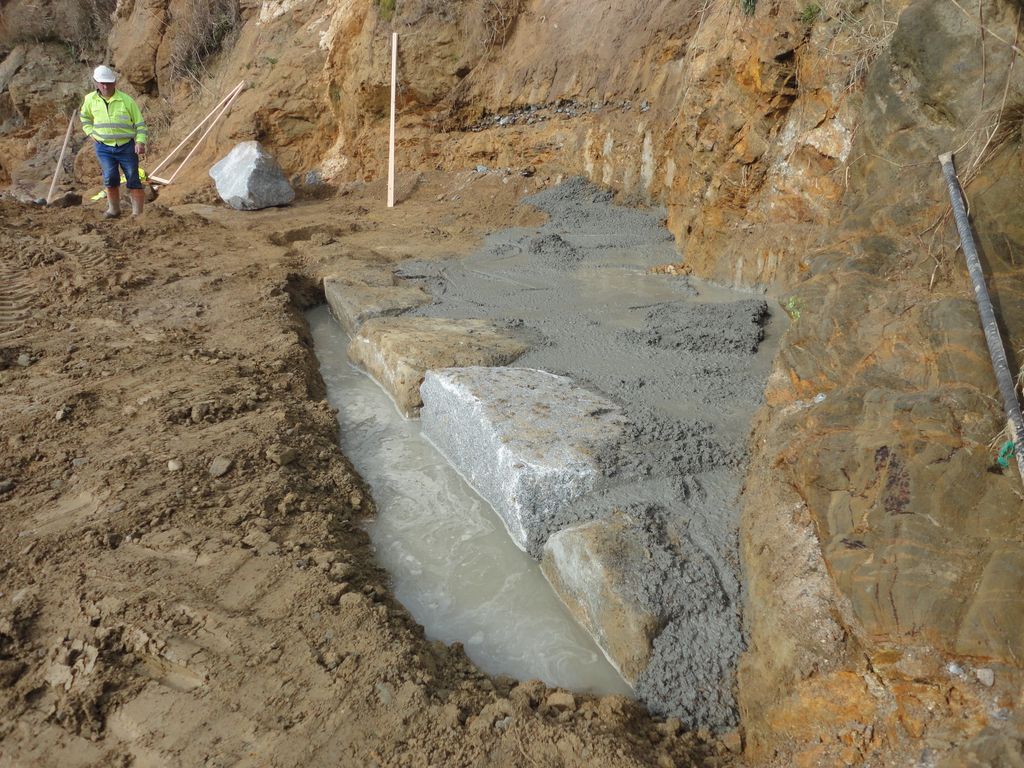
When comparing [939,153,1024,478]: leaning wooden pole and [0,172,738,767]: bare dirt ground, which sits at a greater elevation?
[939,153,1024,478]: leaning wooden pole

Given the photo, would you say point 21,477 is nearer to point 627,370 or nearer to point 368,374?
point 368,374

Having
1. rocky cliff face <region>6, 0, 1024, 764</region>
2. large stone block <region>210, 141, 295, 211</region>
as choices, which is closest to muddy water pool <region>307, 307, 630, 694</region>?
rocky cliff face <region>6, 0, 1024, 764</region>

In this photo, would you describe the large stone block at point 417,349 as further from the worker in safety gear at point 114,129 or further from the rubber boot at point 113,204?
the rubber boot at point 113,204

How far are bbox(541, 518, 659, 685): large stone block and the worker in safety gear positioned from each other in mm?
6672

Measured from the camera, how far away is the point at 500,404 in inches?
132

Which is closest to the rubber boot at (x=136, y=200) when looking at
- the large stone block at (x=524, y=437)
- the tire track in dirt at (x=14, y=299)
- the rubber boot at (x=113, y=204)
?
the rubber boot at (x=113, y=204)

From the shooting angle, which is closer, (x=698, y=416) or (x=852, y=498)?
(x=852, y=498)

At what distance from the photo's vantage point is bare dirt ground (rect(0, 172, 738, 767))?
187 centimetres

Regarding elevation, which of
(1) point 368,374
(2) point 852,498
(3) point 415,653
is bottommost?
(1) point 368,374

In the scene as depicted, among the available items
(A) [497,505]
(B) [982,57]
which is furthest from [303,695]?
(B) [982,57]

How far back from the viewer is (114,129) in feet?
22.5

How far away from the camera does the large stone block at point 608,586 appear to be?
7.57 feet

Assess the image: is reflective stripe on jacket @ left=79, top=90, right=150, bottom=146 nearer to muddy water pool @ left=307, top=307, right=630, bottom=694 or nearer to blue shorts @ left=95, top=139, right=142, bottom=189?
blue shorts @ left=95, top=139, right=142, bottom=189

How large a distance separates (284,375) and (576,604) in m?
2.50
